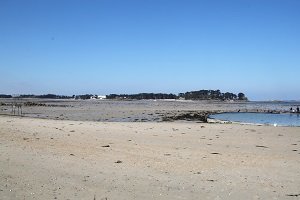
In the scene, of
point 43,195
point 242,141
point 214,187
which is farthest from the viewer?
point 242,141

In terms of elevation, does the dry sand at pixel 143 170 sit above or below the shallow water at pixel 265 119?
above

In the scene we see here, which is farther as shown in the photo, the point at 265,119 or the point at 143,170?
the point at 265,119

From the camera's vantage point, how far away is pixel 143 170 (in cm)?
982

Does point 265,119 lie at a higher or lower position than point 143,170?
lower

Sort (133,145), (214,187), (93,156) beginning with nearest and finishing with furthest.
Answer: (214,187) < (93,156) < (133,145)

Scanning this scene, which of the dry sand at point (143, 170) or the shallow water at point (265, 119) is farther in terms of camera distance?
the shallow water at point (265, 119)

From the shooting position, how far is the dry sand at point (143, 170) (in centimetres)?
772

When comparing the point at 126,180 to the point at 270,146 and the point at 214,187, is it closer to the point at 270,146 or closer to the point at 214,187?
the point at 214,187

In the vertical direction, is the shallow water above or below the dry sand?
below

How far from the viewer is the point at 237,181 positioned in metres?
8.86

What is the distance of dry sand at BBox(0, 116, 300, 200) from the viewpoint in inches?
304

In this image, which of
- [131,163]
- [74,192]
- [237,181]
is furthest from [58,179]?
[237,181]

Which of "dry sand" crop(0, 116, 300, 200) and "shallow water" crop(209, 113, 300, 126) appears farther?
"shallow water" crop(209, 113, 300, 126)

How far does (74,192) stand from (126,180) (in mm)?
1502
